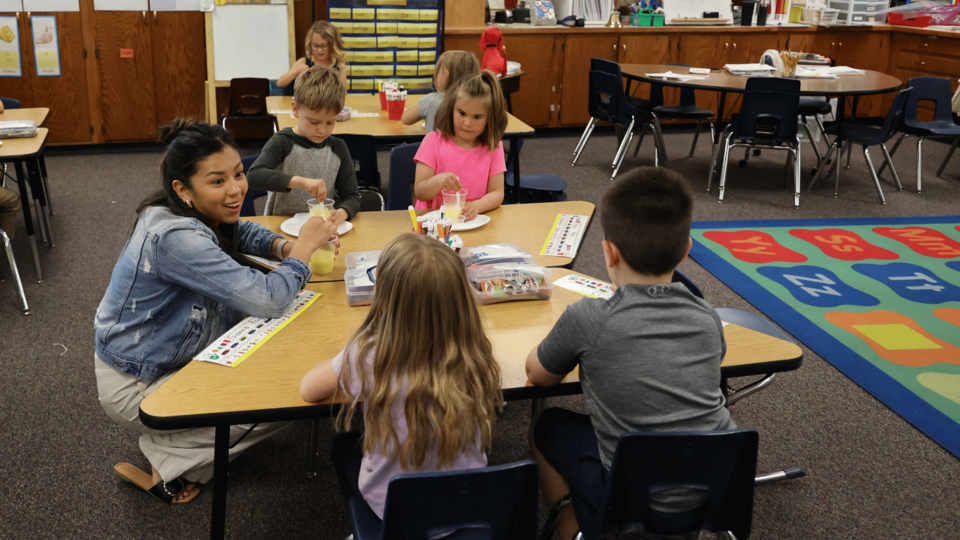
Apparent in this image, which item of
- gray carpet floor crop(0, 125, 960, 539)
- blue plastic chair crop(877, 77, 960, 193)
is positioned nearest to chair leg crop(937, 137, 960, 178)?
blue plastic chair crop(877, 77, 960, 193)

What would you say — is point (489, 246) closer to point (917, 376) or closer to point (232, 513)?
point (232, 513)

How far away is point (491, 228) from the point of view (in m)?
2.46

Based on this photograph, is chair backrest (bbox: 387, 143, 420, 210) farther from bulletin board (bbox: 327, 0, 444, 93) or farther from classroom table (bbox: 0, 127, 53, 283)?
bulletin board (bbox: 327, 0, 444, 93)

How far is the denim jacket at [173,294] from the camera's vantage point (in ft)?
5.58

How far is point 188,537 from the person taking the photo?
1929 millimetres

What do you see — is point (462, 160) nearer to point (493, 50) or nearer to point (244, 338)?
point (244, 338)

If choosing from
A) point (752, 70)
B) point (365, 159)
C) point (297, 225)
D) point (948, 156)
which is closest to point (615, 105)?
point (752, 70)

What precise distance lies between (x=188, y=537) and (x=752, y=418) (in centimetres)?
187

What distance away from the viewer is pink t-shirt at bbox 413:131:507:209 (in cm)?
281

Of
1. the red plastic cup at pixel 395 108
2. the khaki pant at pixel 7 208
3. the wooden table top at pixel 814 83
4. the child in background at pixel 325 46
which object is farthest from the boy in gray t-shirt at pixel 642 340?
the wooden table top at pixel 814 83

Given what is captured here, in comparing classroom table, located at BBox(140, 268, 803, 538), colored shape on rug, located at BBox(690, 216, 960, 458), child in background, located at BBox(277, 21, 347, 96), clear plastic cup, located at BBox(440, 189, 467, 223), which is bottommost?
colored shape on rug, located at BBox(690, 216, 960, 458)

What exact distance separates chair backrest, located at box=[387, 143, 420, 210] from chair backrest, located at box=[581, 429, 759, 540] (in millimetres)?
1923

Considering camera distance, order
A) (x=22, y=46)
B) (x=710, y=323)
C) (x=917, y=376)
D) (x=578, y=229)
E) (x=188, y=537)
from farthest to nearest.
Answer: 1. (x=22, y=46)
2. (x=917, y=376)
3. (x=578, y=229)
4. (x=188, y=537)
5. (x=710, y=323)

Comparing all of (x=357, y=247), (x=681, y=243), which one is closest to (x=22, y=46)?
(x=357, y=247)
